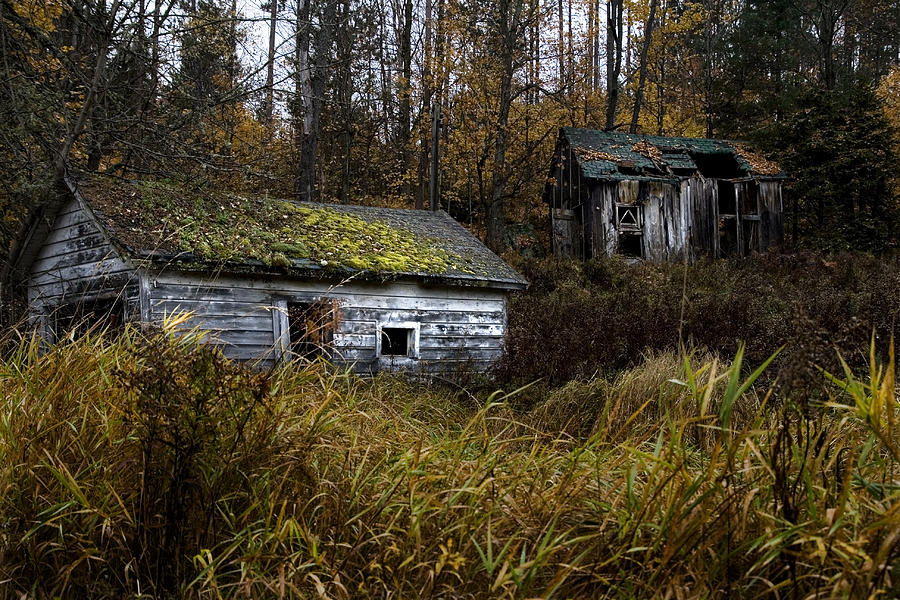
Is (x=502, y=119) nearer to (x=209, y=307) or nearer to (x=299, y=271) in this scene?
(x=299, y=271)

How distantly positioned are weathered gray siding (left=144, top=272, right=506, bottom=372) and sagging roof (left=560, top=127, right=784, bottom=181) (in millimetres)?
10104

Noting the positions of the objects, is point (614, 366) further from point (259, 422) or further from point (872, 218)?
point (872, 218)

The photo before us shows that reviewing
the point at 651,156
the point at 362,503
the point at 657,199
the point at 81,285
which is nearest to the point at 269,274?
the point at 81,285

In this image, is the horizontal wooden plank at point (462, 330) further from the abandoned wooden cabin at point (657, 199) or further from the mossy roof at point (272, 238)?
the abandoned wooden cabin at point (657, 199)

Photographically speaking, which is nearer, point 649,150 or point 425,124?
point 649,150

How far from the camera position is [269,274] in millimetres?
8945

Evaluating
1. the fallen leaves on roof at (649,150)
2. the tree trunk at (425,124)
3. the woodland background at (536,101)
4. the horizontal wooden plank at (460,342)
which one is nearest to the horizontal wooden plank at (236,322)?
the horizontal wooden plank at (460,342)

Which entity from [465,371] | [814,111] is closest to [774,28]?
[814,111]

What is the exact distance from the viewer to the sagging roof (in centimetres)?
2019

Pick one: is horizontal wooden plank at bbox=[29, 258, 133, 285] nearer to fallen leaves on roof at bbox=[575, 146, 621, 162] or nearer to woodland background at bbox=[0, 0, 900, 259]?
woodland background at bbox=[0, 0, 900, 259]

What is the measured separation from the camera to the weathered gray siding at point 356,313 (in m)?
8.61

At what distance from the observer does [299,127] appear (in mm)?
23000

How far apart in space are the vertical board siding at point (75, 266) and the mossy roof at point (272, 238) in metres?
0.50

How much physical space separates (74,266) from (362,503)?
27.9 feet
